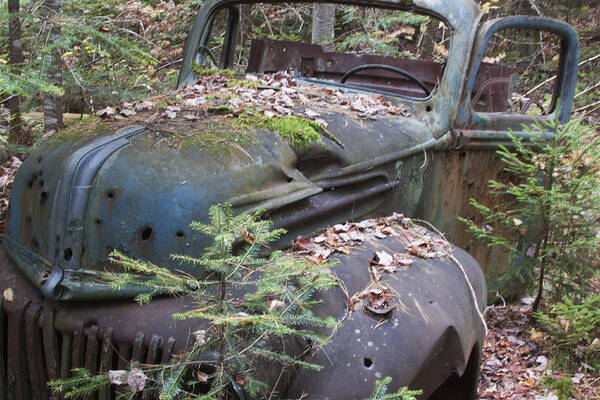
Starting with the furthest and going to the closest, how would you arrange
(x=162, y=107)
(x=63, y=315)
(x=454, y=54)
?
(x=454, y=54) < (x=162, y=107) < (x=63, y=315)

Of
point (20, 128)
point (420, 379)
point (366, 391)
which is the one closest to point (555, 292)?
point (420, 379)

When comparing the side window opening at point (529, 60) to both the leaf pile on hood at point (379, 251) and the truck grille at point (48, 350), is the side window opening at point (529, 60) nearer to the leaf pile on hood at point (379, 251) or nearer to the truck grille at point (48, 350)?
the leaf pile on hood at point (379, 251)

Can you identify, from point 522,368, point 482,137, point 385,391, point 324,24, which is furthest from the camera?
point 324,24

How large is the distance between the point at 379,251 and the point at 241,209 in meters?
0.69

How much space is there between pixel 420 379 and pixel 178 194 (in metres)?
1.13

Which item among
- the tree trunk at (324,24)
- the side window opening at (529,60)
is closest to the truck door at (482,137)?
the tree trunk at (324,24)

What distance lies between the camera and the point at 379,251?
2.44 m

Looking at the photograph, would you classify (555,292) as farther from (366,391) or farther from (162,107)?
(162,107)

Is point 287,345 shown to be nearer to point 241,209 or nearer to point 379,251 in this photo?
point 241,209

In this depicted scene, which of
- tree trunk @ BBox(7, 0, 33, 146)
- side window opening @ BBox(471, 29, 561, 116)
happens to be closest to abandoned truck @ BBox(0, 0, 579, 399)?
tree trunk @ BBox(7, 0, 33, 146)

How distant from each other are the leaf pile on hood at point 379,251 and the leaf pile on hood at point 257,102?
1.96 feet

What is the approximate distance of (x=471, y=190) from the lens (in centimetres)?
369

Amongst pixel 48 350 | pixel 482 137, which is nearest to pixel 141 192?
pixel 48 350

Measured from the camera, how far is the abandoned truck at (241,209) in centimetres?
191
